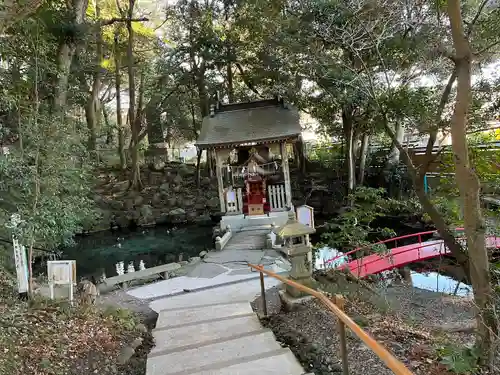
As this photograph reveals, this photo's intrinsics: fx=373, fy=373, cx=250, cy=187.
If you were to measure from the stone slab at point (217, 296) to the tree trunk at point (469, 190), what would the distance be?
11.3ft

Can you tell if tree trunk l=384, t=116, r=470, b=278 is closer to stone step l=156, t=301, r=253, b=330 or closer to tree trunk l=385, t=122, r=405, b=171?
stone step l=156, t=301, r=253, b=330

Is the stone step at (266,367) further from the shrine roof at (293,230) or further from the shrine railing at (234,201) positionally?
the shrine railing at (234,201)

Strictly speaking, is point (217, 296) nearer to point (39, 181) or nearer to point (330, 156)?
point (39, 181)

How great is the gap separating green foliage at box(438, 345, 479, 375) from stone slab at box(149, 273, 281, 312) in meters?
3.14

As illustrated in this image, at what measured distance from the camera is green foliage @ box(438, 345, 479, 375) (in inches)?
134

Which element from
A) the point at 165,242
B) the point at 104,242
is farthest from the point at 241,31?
the point at 104,242

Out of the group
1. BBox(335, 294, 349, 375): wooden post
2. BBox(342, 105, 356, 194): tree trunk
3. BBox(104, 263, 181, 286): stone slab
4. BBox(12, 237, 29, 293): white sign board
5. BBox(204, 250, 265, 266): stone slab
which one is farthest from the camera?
BBox(342, 105, 356, 194): tree trunk

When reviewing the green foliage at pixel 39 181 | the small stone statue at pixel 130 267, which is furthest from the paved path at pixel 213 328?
the small stone statue at pixel 130 267

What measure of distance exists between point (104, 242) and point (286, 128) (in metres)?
10.4

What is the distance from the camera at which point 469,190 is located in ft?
11.9

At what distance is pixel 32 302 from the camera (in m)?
5.01

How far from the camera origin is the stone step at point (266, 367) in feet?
11.2

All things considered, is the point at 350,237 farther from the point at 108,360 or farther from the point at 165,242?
the point at 165,242

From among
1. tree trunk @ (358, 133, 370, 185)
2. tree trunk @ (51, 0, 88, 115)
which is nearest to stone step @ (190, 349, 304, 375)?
tree trunk @ (51, 0, 88, 115)
